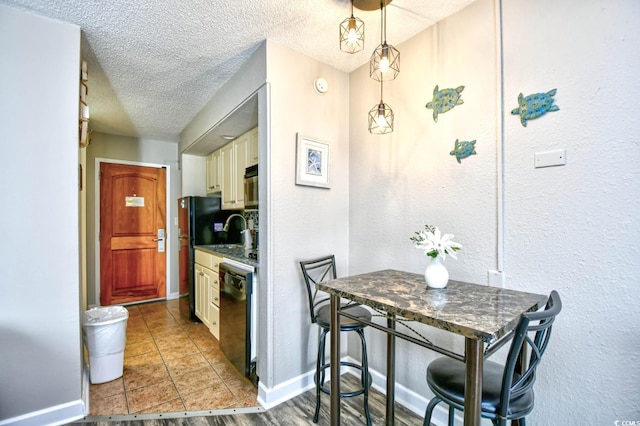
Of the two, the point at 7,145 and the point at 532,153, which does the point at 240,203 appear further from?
the point at 532,153

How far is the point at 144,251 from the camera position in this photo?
434 centimetres

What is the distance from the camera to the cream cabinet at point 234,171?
3.17 m

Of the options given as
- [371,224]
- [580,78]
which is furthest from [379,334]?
[580,78]

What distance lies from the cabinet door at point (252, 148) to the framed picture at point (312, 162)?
958 millimetres

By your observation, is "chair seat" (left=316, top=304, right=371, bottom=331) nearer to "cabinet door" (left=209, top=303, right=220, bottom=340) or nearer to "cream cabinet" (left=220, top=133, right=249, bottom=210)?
"cabinet door" (left=209, top=303, right=220, bottom=340)

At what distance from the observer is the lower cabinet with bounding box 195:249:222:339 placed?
280 centimetres

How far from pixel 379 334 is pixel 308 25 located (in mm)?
2210

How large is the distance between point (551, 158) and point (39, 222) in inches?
111

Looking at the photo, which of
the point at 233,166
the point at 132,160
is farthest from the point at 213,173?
the point at 132,160

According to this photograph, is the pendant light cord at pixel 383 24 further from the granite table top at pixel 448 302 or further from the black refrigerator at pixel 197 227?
the black refrigerator at pixel 197 227

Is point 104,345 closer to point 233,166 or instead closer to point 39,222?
point 39,222

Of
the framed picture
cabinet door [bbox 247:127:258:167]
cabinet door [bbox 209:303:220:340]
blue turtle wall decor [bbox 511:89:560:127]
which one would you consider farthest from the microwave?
blue turtle wall decor [bbox 511:89:560:127]

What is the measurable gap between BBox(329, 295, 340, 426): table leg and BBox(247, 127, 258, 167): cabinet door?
1.95 meters

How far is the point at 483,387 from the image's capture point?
1.09 meters
